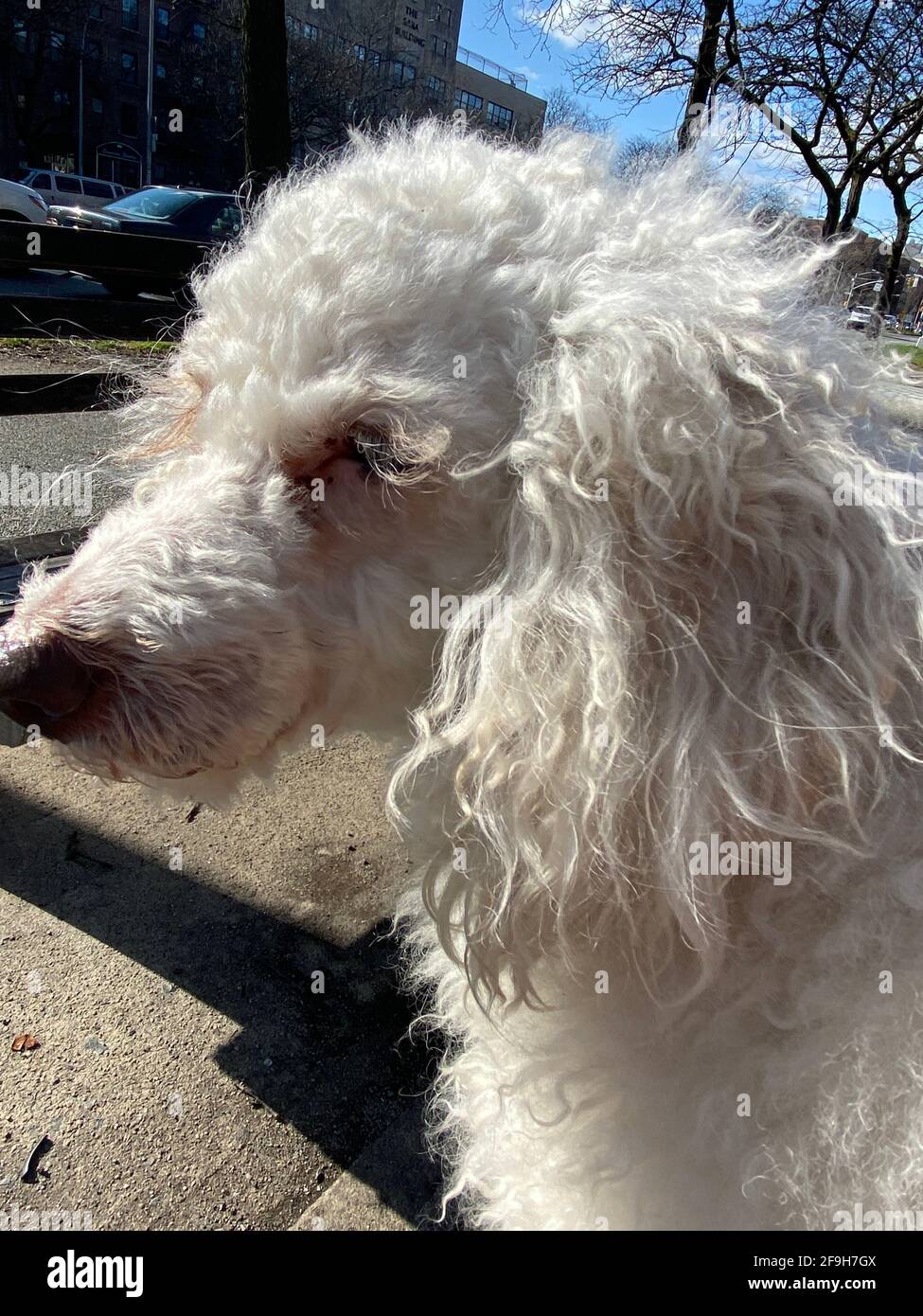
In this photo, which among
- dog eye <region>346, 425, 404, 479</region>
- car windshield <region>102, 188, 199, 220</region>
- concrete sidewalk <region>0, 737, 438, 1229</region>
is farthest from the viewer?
car windshield <region>102, 188, 199, 220</region>

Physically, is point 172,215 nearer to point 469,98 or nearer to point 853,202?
point 853,202

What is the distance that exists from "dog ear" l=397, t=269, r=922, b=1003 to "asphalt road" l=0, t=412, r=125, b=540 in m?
1.21

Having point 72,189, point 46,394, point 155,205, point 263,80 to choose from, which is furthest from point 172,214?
point 72,189

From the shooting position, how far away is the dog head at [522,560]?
1085 millimetres

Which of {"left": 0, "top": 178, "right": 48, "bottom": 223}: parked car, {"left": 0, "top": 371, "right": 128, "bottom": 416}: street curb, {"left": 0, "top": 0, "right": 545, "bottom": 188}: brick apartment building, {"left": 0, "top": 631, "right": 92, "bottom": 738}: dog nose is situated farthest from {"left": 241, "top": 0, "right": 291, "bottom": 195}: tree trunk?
{"left": 0, "top": 0, "right": 545, "bottom": 188}: brick apartment building

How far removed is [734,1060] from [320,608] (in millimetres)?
859

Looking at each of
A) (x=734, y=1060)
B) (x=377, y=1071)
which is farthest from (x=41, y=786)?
(x=734, y=1060)

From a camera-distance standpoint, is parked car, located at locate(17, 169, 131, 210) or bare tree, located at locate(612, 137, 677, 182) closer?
bare tree, located at locate(612, 137, 677, 182)

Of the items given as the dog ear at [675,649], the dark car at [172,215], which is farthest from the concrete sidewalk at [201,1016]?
the dark car at [172,215]

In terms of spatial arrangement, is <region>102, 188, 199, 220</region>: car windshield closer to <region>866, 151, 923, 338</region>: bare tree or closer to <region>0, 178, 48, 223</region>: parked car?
<region>0, 178, 48, 223</region>: parked car

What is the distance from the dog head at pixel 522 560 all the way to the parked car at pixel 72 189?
22261mm

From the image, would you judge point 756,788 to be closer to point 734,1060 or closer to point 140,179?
point 734,1060

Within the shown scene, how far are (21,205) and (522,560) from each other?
16.5m

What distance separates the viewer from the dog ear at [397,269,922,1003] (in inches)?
42.1
